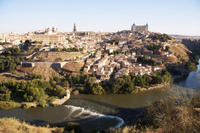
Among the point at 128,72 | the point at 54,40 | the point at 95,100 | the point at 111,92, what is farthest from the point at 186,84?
the point at 54,40

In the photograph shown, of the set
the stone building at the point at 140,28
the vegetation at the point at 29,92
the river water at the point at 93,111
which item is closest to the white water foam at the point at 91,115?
the river water at the point at 93,111

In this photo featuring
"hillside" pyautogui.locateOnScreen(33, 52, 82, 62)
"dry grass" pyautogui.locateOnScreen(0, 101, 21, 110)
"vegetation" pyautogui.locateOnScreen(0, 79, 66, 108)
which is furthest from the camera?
"hillside" pyautogui.locateOnScreen(33, 52, 82, 62)

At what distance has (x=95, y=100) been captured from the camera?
12445 millimetres

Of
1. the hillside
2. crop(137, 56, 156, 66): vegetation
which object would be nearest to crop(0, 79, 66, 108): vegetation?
the hillside

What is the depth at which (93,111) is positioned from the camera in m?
10.5

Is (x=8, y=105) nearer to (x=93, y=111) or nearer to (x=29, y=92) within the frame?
(x=29, y=92)

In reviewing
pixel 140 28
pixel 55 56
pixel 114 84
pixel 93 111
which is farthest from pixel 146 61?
pixel 140 28

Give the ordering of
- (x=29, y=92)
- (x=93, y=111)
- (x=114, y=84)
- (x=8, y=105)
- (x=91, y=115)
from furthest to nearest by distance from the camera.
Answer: (x=114, y=84) → (x=29, y=92) → (x=8, y=105) → (x=93, y=111) → (x=91, y=115)

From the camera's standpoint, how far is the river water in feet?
30.1

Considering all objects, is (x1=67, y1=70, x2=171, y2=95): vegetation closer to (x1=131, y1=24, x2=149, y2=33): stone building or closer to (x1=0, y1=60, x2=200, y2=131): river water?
(x1=0, y1=60, x2=200, y2=131): river water

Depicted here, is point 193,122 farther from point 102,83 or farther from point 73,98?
point 102,83

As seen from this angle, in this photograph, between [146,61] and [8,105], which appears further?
[146,61]

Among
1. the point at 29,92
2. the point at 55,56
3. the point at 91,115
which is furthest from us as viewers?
the point at 55,56

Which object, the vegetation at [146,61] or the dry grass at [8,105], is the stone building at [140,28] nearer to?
the vegetation at [146,61]
